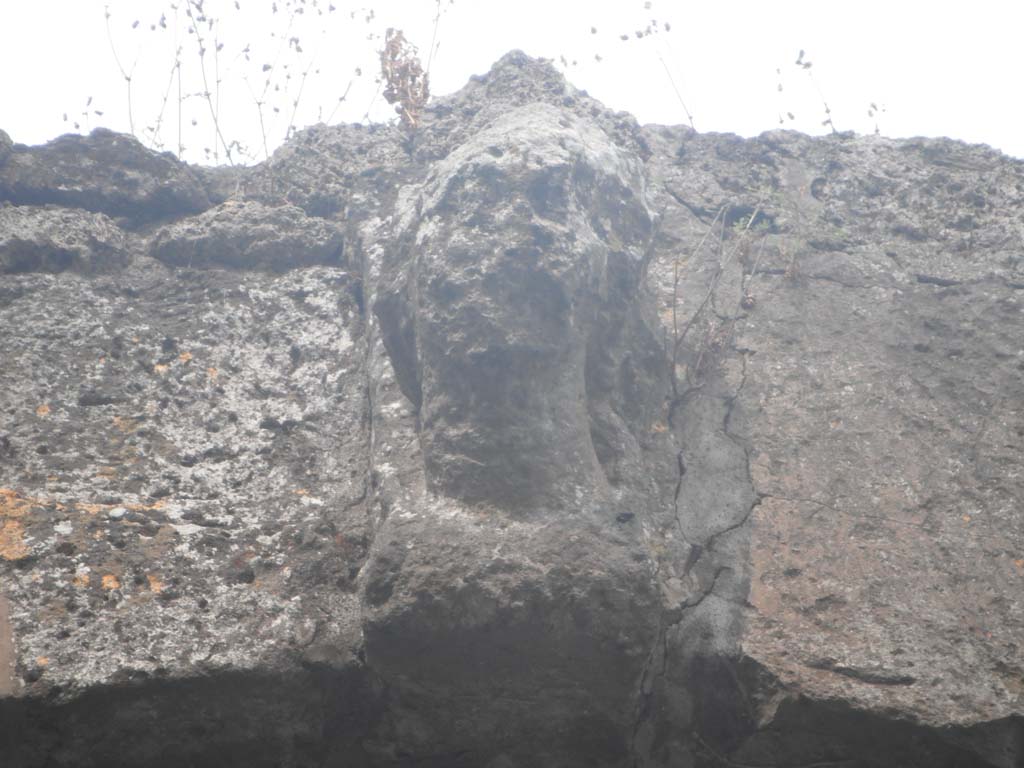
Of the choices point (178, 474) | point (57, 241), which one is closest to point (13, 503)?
point (178, 474)

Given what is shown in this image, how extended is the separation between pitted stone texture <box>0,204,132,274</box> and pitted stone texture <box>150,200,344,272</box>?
0.53 ft

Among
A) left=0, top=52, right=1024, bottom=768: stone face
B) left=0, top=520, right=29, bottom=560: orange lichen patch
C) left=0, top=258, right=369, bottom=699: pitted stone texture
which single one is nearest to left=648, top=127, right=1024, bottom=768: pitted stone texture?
left=0, top=52, right=1024, bottom=768: stone face

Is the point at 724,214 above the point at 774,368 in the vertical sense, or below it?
above

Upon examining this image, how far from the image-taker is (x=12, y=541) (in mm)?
1980

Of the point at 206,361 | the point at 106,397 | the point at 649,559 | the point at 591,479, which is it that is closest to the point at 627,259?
the point at 591,479

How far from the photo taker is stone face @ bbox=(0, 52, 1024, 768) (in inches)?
79.8

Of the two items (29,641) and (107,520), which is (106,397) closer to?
(107,520)

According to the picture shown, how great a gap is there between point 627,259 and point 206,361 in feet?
4.56

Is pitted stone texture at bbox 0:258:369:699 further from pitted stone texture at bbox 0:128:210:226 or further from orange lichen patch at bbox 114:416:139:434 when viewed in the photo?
pitted stone texture at bbox 0:128:210:226

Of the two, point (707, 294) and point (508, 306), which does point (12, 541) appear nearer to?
point (508, 306)

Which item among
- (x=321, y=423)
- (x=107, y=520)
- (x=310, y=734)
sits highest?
(x=321, y=423)

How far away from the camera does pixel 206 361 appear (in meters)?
2.69

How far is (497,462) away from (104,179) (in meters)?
1.99

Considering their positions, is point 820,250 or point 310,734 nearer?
point 310,734
